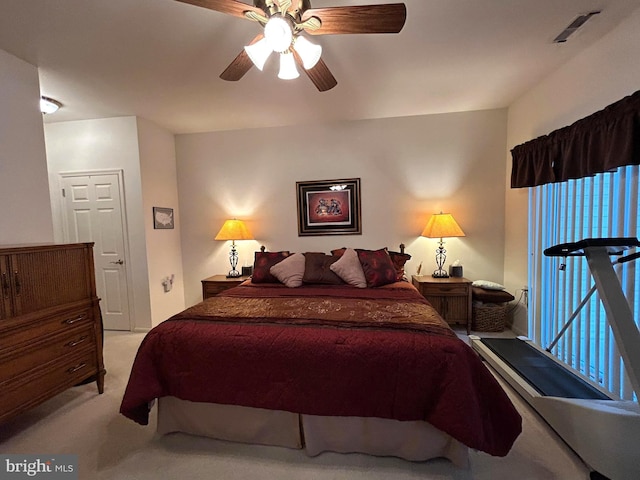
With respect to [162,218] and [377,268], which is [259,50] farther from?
[162,218]

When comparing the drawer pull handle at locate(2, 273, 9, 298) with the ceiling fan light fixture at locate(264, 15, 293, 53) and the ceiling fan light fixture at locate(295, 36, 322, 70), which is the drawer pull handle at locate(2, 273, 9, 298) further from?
the ceiling fan light fixture at locate(295, 36, 322, 70)

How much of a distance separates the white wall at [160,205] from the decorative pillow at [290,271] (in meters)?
1.69

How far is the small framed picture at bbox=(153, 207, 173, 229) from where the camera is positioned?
3648 mm

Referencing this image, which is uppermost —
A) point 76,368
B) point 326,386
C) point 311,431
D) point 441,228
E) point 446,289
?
point 441,228

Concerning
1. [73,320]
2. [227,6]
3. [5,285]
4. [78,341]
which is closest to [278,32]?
[227,6]

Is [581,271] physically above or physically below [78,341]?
above

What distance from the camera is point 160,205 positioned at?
12.3ft

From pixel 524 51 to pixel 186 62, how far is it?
2712mm

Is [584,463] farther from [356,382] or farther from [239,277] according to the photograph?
[239,277]

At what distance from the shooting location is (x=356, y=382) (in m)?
1.53

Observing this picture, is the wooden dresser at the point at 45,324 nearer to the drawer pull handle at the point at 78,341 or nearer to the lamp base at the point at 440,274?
the drawer pull handle at the point at 78,341

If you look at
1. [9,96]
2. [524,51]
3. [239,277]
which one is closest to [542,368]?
[524,51]

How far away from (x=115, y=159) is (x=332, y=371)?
3.63 metres

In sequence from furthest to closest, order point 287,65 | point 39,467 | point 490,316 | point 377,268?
1. point 490,316
2. point 377,268
3. point 287,65
4. point 39,467
